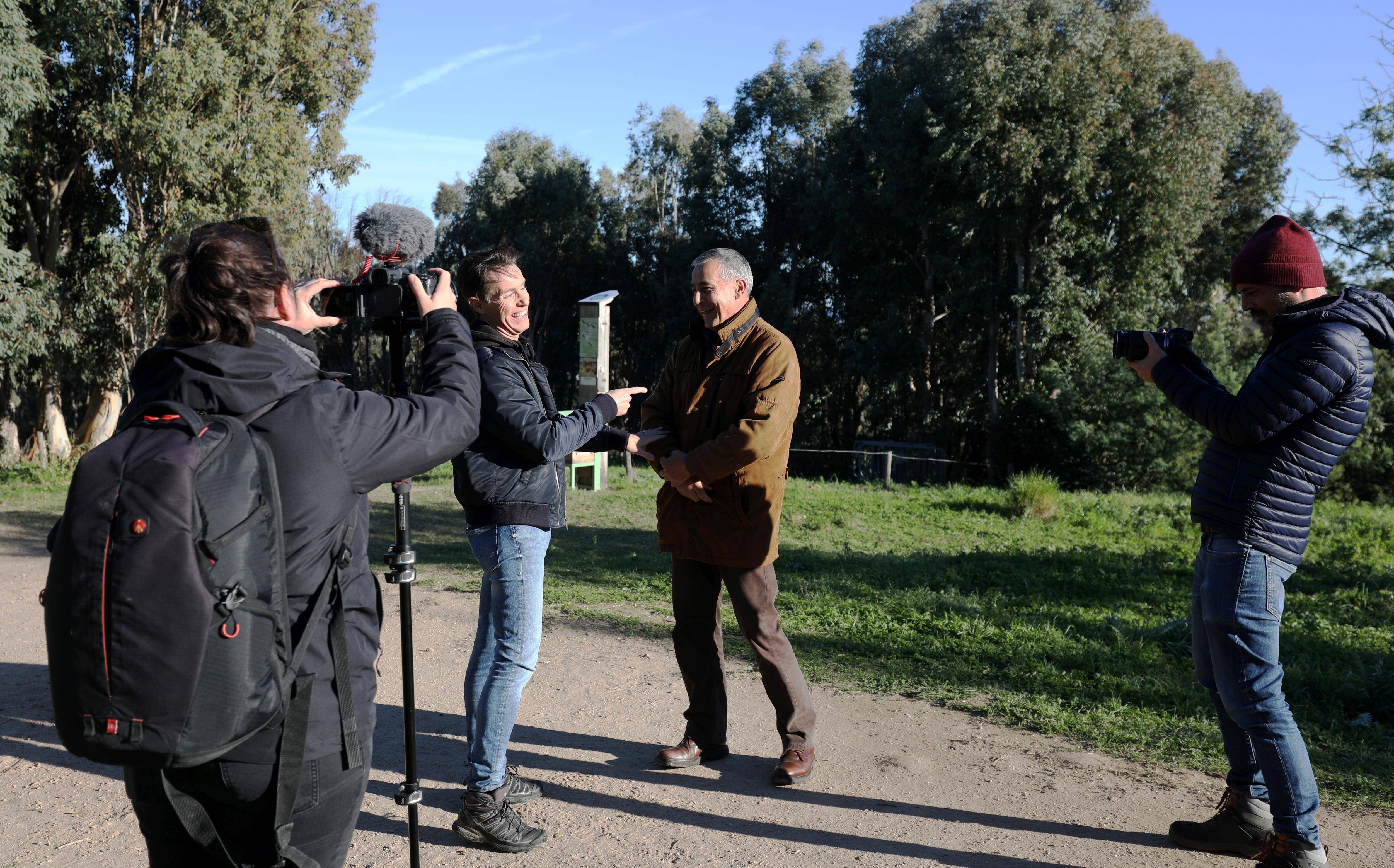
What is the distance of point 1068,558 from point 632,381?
3109 centimetres

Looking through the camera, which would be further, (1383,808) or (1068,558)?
(1068,558)

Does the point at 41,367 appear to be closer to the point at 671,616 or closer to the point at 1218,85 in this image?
the point at 671,616

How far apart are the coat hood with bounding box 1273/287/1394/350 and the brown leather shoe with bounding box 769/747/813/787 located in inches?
93.9

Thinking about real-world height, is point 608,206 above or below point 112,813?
above

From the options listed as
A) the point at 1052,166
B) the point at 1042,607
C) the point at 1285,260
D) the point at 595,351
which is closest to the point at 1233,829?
the point at 1285,260

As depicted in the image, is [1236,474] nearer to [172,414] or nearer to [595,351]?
[172,414]

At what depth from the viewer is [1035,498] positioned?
41.0 ft

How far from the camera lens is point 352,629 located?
6.72 ft

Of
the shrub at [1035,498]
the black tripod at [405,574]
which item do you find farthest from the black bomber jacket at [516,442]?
the shrub at [1035,498]

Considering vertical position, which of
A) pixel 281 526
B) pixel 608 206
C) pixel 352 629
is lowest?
pixel 352 629

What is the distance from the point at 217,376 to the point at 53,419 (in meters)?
23.2

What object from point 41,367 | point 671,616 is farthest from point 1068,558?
point 41,367

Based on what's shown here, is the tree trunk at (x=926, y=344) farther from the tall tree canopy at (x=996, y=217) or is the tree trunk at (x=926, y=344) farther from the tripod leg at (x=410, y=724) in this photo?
the tripod leg at (x=410, y=724)

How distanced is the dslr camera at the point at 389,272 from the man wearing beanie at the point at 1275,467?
242cm
